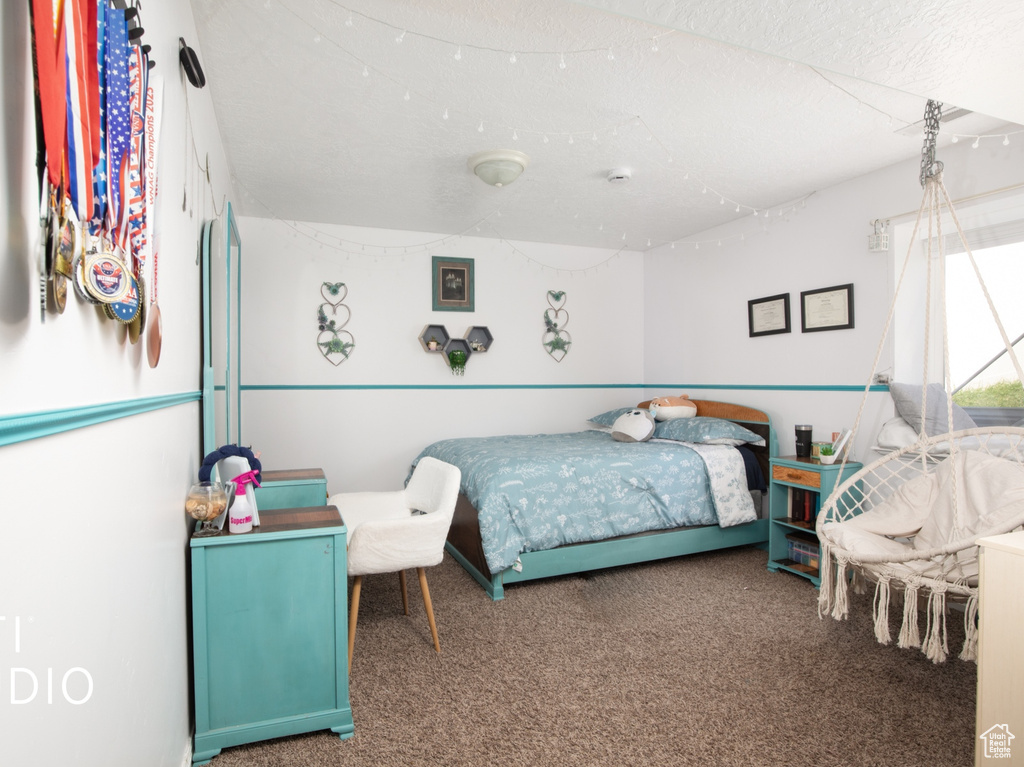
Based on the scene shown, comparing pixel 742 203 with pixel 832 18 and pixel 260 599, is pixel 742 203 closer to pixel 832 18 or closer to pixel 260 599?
pixel 832 18

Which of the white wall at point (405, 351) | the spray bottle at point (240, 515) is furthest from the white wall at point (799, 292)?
the spray bottle at point (240, 515)

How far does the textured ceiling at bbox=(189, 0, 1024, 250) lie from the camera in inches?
77.4

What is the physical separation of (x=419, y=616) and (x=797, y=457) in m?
2.43

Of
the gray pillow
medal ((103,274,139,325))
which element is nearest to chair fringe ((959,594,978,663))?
the gray pillow

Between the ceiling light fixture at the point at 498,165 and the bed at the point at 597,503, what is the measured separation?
1.59 metres

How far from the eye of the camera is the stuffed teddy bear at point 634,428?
4.30m

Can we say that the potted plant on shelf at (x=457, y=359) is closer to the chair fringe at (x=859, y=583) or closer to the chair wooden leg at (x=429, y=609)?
the chair wooden leg at (x=429, y=609)

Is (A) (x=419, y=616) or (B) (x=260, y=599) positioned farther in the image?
(A) (x=419, y=616)

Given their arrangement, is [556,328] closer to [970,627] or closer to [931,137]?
[931,137]

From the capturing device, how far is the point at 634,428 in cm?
434

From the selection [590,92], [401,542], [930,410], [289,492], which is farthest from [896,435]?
[289,492]

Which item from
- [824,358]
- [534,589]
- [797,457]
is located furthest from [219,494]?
[824,358]

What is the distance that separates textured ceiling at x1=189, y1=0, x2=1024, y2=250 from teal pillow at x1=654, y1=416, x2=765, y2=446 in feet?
5.02

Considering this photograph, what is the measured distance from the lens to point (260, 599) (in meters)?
1.90
